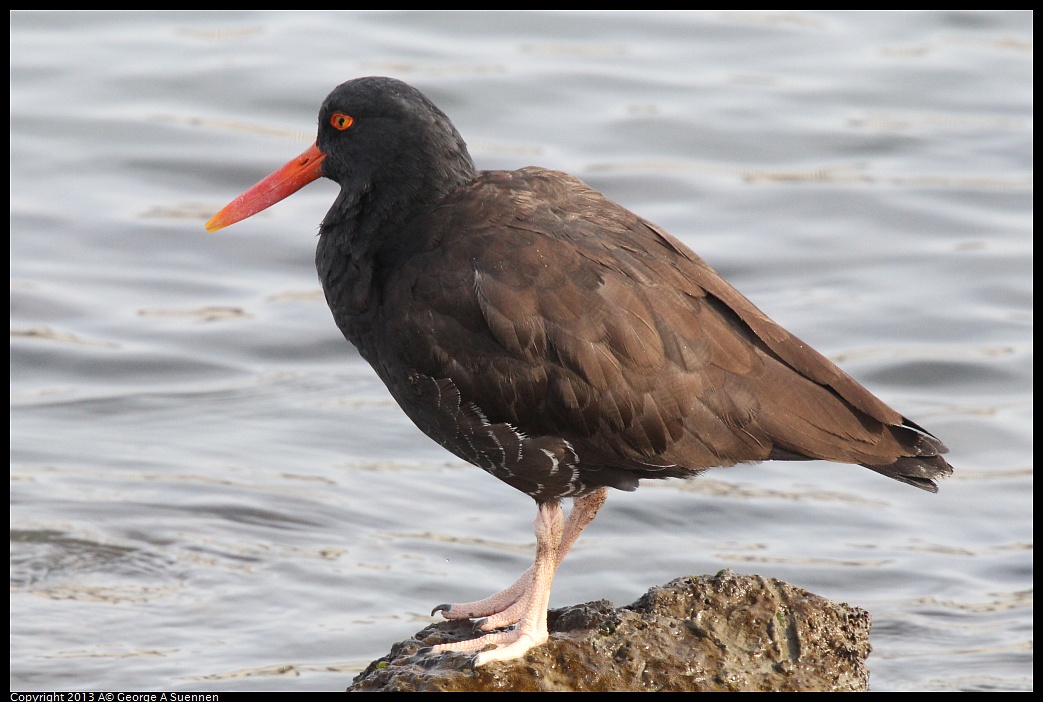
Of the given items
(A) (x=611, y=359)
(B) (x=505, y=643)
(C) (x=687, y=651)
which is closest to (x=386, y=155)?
(A) (x=611, y=359)

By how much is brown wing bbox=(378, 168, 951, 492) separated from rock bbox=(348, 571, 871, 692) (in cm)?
63

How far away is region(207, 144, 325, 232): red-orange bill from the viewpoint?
7.46 meters

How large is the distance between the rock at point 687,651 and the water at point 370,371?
1232 millimetres

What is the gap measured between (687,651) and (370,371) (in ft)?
22.2

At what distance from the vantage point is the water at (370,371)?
8.88 metres

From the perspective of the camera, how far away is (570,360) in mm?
6336

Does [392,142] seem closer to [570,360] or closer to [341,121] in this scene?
[341,121]

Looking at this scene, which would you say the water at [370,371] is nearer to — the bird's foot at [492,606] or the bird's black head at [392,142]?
the bird's foot at [492,606]

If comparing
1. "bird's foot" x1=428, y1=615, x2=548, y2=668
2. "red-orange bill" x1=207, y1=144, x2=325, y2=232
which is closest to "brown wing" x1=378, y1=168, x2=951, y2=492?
"bird's foot" x1=428, y1=615, x2=548, y2=668

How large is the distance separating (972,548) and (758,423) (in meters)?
4.18

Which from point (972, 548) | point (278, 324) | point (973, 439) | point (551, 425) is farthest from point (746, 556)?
point (278, 324)

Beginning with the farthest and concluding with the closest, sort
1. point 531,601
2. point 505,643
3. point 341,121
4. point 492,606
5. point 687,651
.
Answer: point 341,121 → point 492,606 → point 531,601 → point 505,643 → point 687,651

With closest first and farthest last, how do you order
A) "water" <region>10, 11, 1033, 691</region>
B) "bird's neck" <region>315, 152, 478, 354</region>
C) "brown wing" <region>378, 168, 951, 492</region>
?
"brown wing" <region>378, 168, 951, 492</region> → "bird's neck" <region>315, 152, 478, 354</region> → "water" <region>10, 11, 1033, 691</region>

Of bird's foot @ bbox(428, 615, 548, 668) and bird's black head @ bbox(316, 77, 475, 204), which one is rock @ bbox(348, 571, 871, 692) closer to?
bird's foot @ bbox(428, 615, 548, 668)
